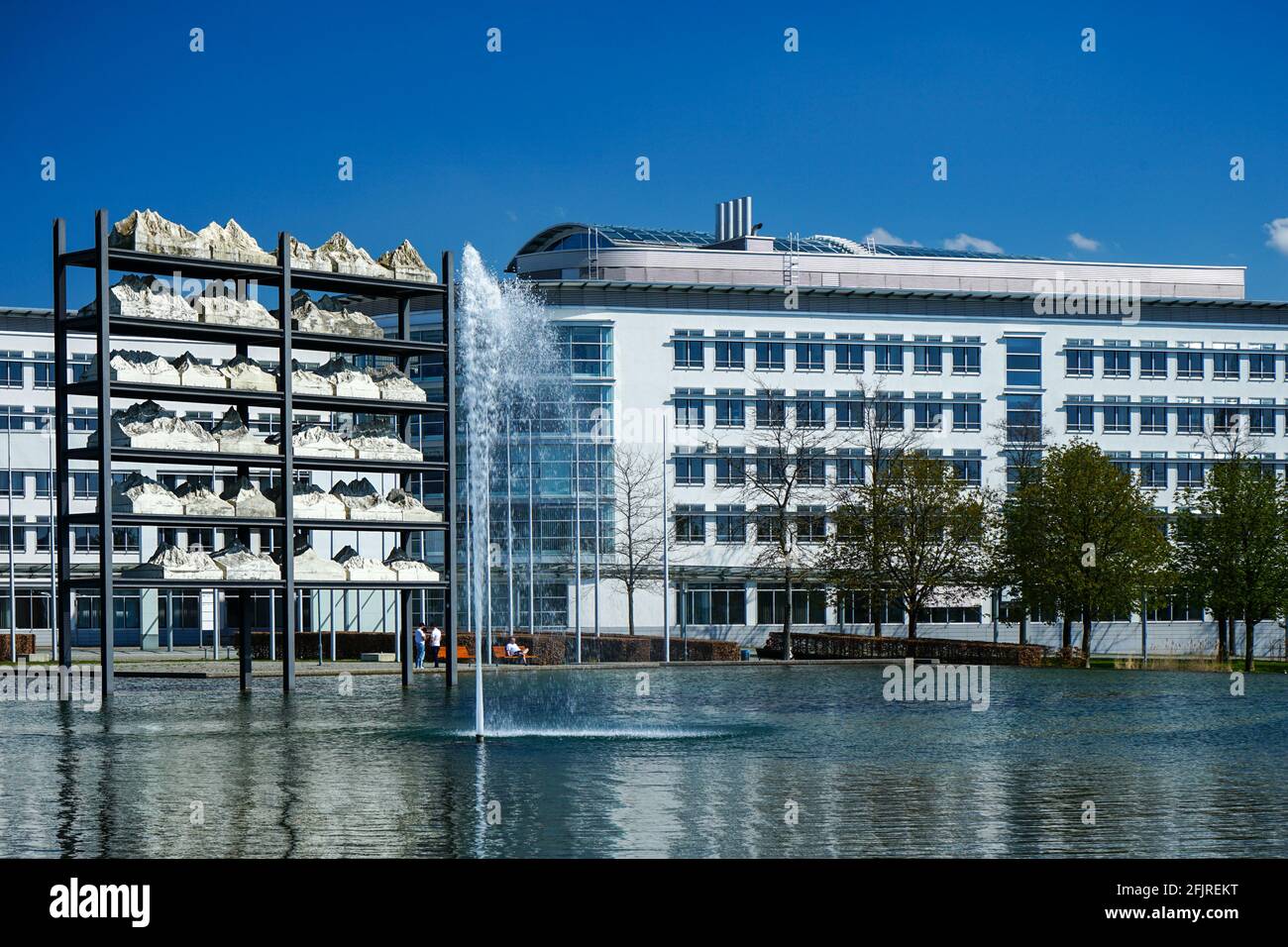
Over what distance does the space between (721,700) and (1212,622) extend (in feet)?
212

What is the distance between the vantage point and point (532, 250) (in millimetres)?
106500

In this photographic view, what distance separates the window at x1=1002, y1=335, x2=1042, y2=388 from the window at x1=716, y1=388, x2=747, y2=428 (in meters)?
16.1

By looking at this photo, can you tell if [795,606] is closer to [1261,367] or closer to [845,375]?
[845,375]

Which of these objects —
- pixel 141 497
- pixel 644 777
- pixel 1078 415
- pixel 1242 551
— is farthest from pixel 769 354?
pixel 644 777

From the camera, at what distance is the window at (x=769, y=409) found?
9156 centimetres

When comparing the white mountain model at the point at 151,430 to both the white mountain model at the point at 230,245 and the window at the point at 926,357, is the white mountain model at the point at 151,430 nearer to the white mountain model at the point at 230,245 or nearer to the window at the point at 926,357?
the white mountain model at the point at 230,245

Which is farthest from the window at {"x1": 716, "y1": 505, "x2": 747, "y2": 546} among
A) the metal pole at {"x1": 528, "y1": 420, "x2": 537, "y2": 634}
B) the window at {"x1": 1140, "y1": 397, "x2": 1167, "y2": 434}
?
the window at {"x1": 1140, "y1": 397, "x2": 1167, "y2": 434}

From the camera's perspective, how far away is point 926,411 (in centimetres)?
9475

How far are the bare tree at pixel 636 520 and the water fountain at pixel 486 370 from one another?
20.6 feet

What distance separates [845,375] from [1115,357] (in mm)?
16595

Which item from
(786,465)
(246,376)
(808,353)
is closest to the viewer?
(246,376)

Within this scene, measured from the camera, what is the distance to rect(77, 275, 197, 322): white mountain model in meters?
38.9

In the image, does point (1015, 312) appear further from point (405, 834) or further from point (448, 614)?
point (405, 834)

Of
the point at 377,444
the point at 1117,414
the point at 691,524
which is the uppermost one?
the point at 1117,414
